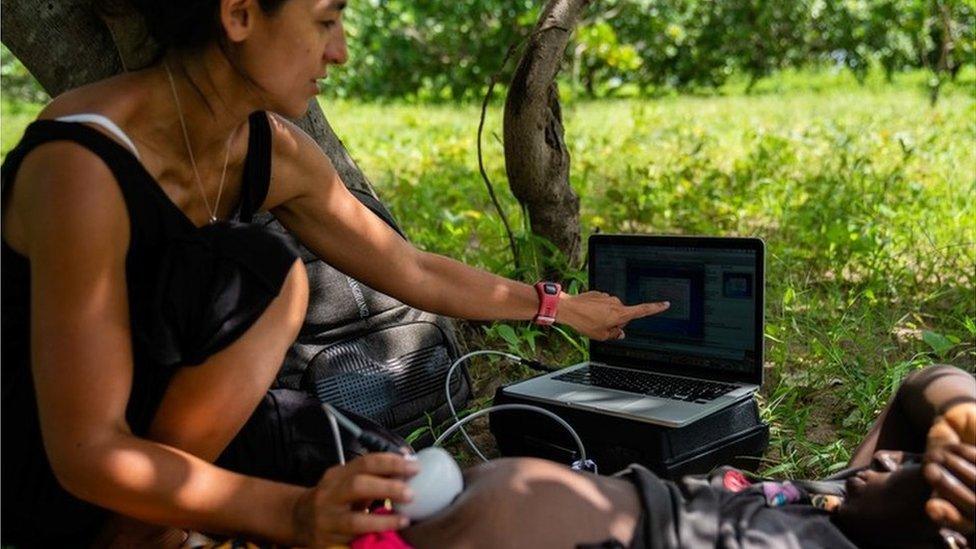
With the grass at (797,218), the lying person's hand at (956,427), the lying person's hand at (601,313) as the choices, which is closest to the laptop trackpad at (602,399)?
the lying person's hand at (601,313)

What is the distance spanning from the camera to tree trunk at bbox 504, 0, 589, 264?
334 centimetres

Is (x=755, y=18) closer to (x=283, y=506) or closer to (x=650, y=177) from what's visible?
(x=650, y=177)

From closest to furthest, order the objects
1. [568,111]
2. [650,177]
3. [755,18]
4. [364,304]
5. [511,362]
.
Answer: [364,304] < [511,362] < [650,177] < [568,111] < [755,18]

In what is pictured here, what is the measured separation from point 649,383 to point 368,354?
70 cm

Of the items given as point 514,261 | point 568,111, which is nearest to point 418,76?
point 568,111

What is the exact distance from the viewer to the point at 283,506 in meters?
1.74

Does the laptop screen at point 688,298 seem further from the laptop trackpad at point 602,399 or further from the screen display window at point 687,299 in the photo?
the laptop trackpad at point 602,399

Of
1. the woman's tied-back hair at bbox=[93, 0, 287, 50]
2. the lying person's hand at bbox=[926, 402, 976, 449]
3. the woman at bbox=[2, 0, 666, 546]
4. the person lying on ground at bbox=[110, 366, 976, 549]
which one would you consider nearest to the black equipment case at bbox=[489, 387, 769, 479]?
the person lying on ground at bbox=[110, 366, 976, 549]

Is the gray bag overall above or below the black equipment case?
above

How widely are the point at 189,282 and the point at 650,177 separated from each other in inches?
131

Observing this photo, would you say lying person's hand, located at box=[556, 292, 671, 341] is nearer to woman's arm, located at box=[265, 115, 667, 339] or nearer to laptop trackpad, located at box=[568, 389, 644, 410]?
woman's arm, located at box=[265, 115, 667, 339]

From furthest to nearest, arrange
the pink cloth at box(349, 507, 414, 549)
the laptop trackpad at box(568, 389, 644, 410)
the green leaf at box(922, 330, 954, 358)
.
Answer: the green leaf at box(922, 330, 954, 358)
the laptop trackpad at box(568, 389, 644, 410)
the pink cloth at box(349, 507, 414, 549)

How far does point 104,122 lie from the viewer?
1.86 meters

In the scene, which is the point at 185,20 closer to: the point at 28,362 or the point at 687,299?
the point at 28,362
